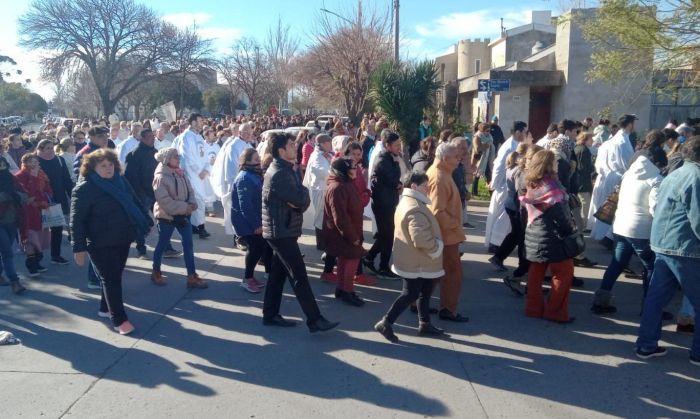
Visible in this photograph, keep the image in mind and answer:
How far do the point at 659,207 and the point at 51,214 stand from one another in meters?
7.03

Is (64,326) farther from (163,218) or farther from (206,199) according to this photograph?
(206,199)

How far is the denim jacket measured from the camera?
423 cm

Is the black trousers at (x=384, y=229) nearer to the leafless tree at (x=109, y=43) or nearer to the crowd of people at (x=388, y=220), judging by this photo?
the crowd of people at (x=388, y=220)

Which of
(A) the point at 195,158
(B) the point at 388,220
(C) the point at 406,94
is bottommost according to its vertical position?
(B) the point at 388,220

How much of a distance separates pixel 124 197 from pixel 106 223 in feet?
0.97

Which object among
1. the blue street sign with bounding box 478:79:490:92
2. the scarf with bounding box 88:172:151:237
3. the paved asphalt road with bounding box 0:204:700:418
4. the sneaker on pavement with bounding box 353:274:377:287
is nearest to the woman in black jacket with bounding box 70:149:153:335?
the scarf with bounding box 88:172:151:237

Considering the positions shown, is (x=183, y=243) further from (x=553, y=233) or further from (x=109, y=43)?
(x=109, y=43)

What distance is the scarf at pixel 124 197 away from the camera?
5238 millimetres

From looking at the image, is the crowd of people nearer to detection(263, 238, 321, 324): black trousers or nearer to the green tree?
detection(263, 238, 321, 324): black trousers

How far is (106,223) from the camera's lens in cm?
519

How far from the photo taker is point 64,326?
218 inches

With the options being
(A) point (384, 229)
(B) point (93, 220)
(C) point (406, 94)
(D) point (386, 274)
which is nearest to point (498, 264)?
(D) point (386, 274)

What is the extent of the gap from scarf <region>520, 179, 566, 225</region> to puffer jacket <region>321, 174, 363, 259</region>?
5.56 feet

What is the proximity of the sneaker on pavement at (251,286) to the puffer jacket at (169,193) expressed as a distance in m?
1.05
